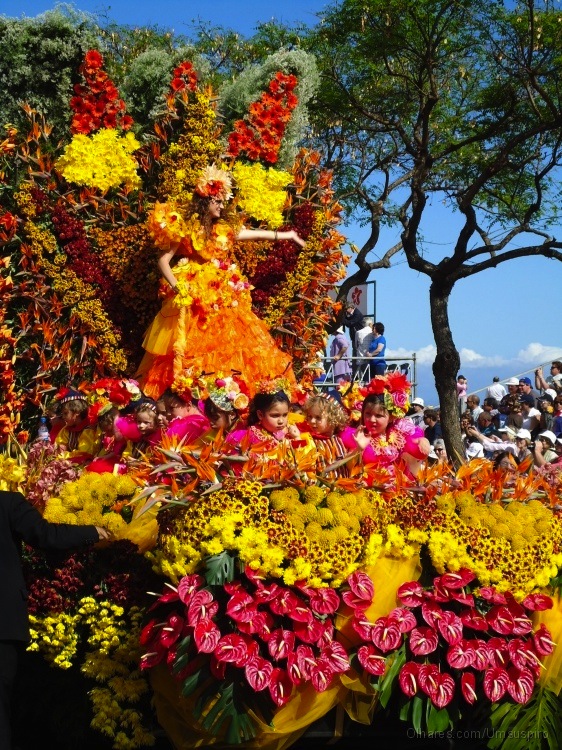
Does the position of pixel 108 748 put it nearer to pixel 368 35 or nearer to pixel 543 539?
pixel 543 539

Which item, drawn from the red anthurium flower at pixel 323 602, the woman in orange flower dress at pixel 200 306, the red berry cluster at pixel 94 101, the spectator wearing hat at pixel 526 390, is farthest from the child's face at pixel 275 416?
the spectator wearing hat at pixel 526 390

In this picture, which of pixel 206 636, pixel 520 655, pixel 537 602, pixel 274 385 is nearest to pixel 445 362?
pixel 274 385

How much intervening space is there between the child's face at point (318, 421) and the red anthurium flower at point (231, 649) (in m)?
2.72

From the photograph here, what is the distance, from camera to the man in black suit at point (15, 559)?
3.89 m

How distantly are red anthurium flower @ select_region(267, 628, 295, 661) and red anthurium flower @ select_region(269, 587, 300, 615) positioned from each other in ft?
0.26

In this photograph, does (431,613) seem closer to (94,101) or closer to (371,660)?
(371,660)

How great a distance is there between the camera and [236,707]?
12.7 ft

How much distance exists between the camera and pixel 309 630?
3982 millimetres

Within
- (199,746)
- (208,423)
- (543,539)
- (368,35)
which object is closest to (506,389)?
(368,35)

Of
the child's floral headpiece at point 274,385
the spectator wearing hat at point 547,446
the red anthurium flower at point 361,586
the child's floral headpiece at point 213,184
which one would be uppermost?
the child's floral headpiece at point 213,184

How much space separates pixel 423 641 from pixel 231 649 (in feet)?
2.86

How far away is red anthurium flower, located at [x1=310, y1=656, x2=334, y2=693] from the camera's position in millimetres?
3939

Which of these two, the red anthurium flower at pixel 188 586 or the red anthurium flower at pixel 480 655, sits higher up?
the red anthurium flower at pixel 188 586

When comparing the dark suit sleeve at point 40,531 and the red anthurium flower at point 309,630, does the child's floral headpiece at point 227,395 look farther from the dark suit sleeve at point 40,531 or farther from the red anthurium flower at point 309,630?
the red anthurium flower at point 309,630
